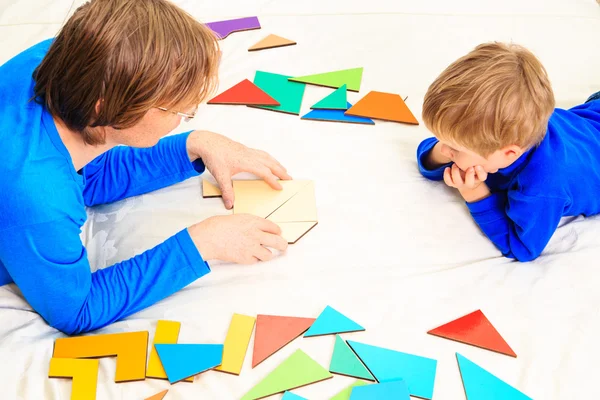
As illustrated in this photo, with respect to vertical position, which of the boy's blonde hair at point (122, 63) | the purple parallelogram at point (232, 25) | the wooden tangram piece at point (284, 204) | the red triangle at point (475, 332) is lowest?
the red triangle at point (475, 332)

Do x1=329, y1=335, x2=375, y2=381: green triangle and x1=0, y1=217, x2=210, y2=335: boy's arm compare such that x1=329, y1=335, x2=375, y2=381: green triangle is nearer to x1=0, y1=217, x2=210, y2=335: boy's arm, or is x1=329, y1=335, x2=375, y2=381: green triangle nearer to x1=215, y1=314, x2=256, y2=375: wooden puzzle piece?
x1=215, y1=314, x2=256, y2=375: wooden puzzle piece

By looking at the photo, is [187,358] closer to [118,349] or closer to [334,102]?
[118,349]

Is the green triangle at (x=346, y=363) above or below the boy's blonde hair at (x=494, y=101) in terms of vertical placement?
below

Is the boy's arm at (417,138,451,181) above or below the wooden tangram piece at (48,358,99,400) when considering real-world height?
above

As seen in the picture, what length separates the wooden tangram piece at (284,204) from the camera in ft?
4.67

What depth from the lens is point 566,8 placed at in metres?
2.09

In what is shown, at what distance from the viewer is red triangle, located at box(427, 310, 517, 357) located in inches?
46.6

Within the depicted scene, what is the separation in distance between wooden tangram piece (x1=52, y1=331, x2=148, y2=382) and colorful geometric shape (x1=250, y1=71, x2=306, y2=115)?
809 mm

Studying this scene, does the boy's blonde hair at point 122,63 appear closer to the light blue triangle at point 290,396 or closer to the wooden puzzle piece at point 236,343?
the wooden puzzle piece at point 236,343

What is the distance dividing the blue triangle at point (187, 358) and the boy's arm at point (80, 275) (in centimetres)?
12

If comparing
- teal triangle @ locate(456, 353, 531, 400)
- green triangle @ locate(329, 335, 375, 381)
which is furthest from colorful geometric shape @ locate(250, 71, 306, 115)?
teal triangle @ locate(456, 353, 531, 400)

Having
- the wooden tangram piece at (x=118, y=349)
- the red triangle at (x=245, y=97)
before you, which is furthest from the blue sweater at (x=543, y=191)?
the wooden tangram piece at (x=118, y=349)

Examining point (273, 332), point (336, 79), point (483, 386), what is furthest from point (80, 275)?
point (336, 79)

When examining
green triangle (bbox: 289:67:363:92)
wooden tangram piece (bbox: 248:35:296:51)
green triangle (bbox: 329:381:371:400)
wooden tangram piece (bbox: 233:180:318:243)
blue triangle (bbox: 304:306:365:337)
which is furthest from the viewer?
wooden tangram piece (bbox: 248:35:296:51)
